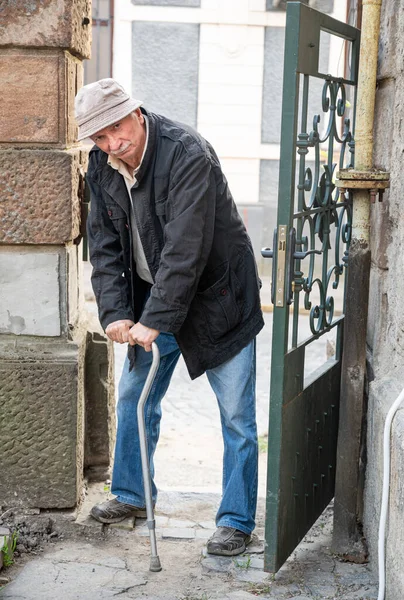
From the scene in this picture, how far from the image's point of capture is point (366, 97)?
3662 mm

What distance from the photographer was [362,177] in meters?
3.61

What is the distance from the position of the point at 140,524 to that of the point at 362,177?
1.82 metres

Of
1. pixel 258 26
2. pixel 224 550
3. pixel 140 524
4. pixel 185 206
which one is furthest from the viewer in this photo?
pixel 258 26

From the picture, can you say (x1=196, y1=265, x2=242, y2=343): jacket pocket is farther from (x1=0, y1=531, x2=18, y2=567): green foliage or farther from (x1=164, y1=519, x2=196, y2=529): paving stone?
(x1=0, y1=531, x2=18, y2=567): green foliage

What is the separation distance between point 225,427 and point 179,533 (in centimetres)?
59

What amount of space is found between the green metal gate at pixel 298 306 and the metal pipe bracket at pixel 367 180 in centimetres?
11

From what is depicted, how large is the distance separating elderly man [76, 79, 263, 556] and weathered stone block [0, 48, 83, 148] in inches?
11.3

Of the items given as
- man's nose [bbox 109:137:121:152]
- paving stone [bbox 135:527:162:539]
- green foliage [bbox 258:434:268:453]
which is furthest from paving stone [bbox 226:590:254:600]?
green foliage [bbox 258:434:268:453]

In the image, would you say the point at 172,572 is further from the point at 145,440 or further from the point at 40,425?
the point at 40,425

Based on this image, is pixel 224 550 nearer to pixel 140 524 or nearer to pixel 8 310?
pixel 140 524

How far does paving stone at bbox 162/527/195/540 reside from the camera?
4.13 metres

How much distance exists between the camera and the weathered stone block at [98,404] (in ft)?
14.3

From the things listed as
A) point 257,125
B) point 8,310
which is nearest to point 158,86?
point 257,125

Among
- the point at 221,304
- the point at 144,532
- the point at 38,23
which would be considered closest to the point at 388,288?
the point at 221,304
